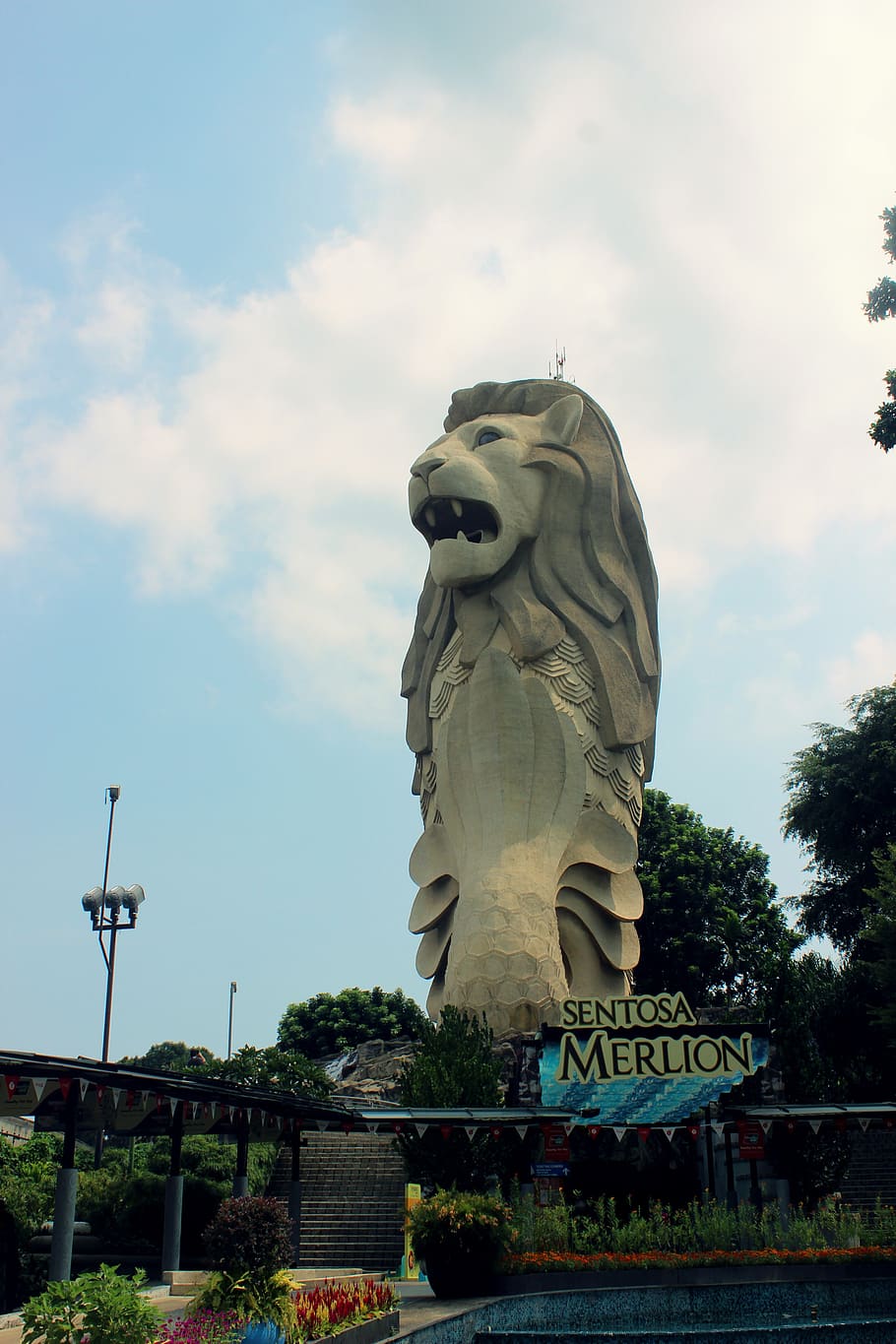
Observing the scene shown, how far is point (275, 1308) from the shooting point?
8.43 metres

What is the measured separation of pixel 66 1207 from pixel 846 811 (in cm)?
2451

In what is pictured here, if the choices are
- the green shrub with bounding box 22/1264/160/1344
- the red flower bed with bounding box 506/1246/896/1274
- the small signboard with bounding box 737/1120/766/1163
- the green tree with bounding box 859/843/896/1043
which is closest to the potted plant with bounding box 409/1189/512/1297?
the red flower bed with bounding box 506/1246/896/1274

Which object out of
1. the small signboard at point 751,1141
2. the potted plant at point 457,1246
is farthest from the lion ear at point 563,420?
the potted plant at point 457,1246

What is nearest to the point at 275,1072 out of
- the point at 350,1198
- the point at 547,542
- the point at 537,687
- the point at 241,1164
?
the point at 350,1198

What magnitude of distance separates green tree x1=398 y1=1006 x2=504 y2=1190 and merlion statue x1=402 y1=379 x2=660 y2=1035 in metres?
5.35

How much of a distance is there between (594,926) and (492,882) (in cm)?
276

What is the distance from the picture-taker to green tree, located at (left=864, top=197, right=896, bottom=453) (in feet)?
50.0

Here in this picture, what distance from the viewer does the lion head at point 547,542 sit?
2597 centimetres

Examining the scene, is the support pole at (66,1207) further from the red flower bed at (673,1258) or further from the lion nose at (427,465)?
the lion nose at (427,465)

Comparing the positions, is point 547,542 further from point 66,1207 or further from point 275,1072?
point 66,1207

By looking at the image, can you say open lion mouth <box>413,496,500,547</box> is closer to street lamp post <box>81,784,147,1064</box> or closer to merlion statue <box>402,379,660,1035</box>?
merlion statue <box>402,379,660,1035</box>

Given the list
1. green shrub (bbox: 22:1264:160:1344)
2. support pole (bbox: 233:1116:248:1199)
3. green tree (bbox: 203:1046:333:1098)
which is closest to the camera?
green shrub (bbox: 22:1264:160:1344)

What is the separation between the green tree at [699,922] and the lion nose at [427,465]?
53.0 ft

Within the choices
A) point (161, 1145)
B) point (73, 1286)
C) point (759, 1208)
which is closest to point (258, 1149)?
point (161, 1145)
